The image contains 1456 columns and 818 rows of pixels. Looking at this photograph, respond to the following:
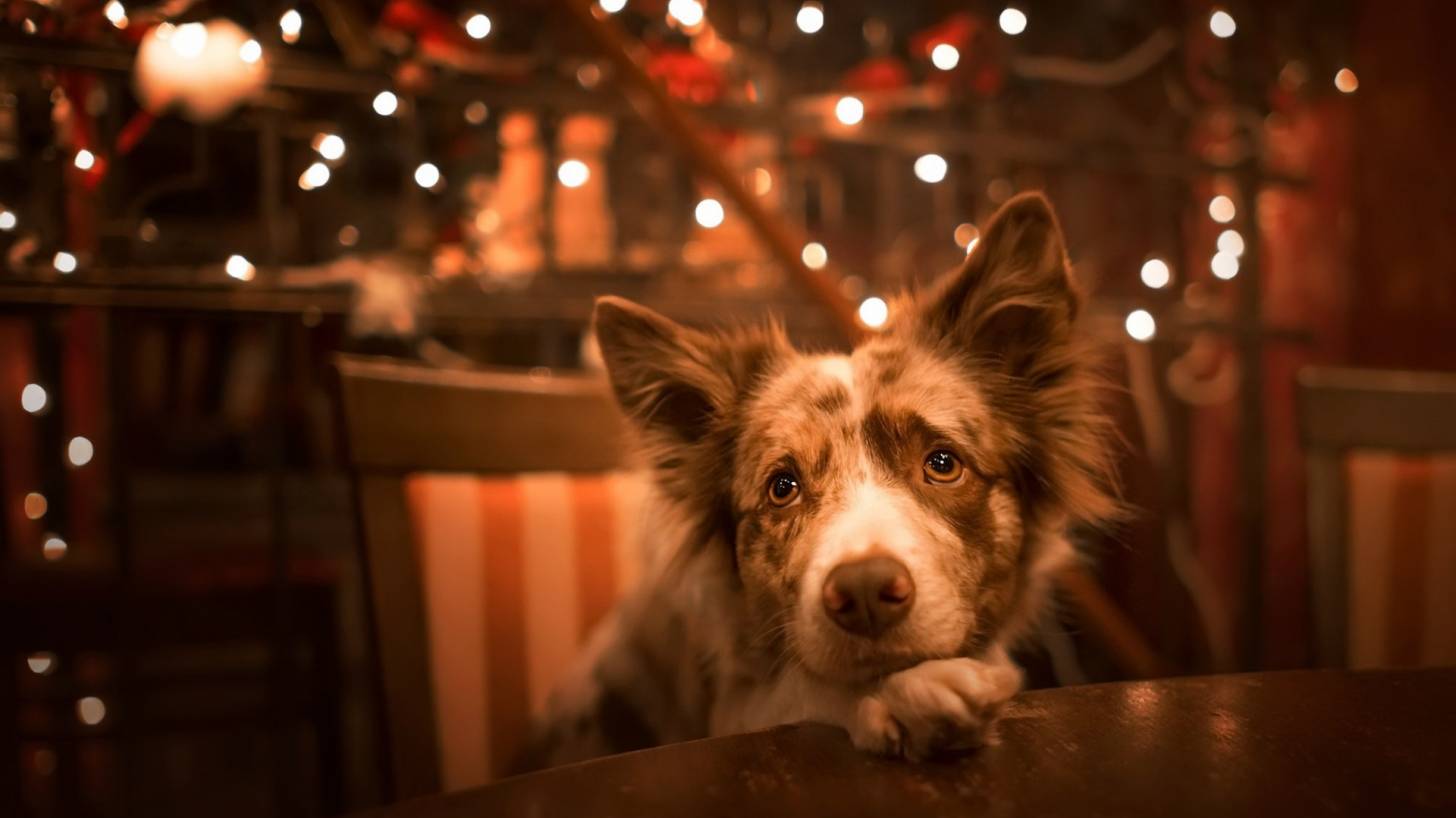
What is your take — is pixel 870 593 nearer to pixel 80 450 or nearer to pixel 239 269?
pixel 239 269

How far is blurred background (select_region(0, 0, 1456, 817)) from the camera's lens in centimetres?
178

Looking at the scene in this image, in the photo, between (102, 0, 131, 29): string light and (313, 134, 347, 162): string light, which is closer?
(102, 0, 131, 29): string light

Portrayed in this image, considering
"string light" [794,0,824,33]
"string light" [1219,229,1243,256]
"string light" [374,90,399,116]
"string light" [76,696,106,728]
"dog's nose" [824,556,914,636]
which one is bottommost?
"string light" [76,696,106,728]

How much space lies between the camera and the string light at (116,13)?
5.02ft

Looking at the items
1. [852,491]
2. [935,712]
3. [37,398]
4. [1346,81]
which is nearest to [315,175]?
[37,398]

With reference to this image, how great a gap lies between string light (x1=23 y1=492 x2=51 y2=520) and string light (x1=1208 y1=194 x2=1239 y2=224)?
12.9 feet

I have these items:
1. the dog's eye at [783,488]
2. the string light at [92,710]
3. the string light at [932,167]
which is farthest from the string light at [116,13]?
the string light at [932,167]

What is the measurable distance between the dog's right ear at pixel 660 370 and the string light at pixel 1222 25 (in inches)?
103

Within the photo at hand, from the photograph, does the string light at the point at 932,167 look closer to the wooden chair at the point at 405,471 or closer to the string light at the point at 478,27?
the string light at the point at 478,27

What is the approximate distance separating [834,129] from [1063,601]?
4.99 feet

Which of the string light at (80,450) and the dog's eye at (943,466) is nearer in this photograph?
the dog's eye at (943,466)

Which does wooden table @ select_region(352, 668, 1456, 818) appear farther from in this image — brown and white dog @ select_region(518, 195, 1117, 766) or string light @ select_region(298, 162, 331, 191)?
string light @ select_region(298, 162, 331, 191)

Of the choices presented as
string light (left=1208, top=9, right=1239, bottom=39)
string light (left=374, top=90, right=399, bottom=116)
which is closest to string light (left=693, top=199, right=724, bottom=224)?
string light (left=374, top=90, right=399, bottom=116)

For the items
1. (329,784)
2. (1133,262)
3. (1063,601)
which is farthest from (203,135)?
(1133,262)
